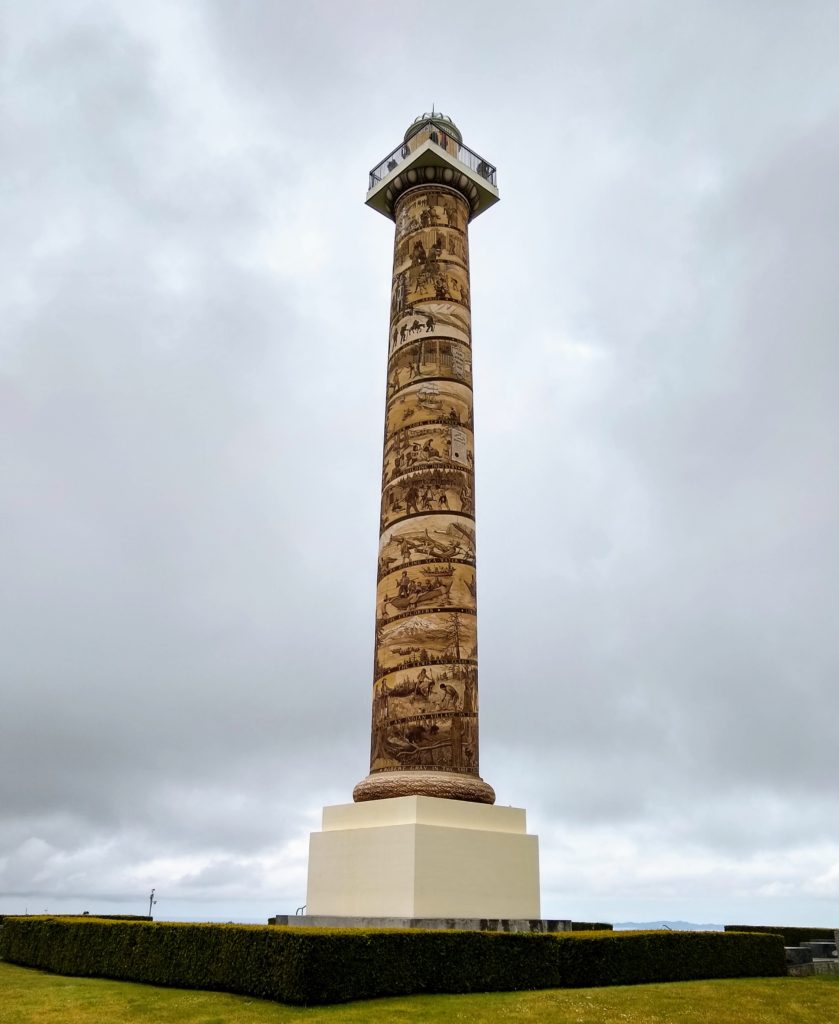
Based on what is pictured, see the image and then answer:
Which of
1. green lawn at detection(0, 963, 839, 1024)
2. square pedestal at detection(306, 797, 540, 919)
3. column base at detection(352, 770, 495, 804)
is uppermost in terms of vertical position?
column base at detection(352, 770, 495, 804)

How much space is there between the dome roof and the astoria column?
106 mm

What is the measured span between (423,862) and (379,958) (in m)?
2.72

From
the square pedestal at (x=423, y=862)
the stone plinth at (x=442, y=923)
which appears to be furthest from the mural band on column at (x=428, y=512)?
the stone plinth at (x=442, y=923)

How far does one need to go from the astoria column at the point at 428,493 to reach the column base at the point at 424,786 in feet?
0.05

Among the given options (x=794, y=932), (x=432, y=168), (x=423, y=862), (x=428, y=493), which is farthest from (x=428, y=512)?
(x=794, y=932)

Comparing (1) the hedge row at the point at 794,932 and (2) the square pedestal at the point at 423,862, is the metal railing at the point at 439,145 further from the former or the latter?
(1) the hedge row at the point at 794,932

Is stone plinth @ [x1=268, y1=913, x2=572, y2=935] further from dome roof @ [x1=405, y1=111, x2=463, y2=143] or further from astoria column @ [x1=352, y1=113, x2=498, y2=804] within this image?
dome roof @ [x1=405, y1=111, x2=463, y2=143]

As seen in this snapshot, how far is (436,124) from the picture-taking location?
17297 mm

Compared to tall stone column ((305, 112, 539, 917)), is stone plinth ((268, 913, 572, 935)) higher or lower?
lower

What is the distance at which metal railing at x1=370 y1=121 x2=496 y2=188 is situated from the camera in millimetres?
16672

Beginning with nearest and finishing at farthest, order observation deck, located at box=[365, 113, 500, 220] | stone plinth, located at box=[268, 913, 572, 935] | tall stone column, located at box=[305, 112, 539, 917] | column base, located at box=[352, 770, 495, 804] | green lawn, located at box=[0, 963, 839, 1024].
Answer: green lawn, located at box=[0, 963, 839, 1024], stone plinth, located at box=[268, 913, 572, 935], tall stone column, located at box=[305, 112, 539, 917], column base, located at box=[352, 770, 495, 804], observation deck, located at box=[365, 113, 500, 220]

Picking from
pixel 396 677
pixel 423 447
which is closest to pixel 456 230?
pixel 423 447

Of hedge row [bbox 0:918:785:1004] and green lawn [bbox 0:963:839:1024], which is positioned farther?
hedge row [bbox 0:918:785:1004]

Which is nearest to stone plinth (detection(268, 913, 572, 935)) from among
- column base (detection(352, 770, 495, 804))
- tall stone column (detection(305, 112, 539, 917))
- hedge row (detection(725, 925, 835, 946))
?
tall stone column (detection(305, 112, 539, 917))
